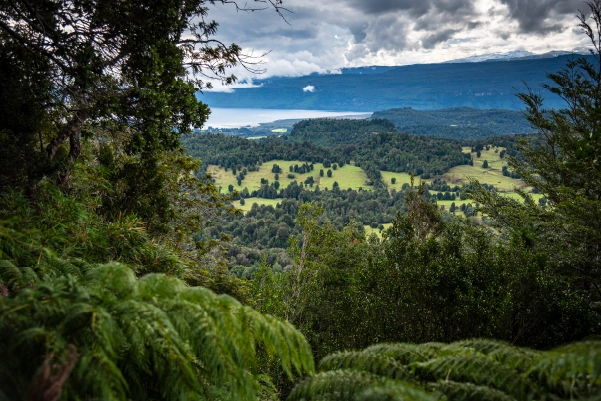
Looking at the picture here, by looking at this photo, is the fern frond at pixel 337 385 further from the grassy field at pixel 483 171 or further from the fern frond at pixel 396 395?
the grassy field at pixel 483 171

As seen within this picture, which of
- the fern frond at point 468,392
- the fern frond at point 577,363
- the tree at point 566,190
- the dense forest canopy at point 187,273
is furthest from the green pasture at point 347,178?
the fern frond at point 577,363

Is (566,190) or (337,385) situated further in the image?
(566,190)

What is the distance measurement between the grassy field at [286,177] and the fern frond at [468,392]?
95791mm

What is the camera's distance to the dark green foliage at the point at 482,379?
1.75 m

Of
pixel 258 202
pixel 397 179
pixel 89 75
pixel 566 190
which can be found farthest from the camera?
pixel 397 179

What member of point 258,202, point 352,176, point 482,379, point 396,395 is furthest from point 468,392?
point 352,176

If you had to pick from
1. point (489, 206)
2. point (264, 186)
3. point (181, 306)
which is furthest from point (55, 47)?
point (264, 186)

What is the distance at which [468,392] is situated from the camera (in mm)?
1988

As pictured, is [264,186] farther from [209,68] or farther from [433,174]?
[209,68]

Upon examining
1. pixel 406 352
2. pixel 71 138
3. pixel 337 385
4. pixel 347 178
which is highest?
pixel 71 138

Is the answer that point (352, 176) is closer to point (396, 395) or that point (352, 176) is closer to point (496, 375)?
point (496, 375)

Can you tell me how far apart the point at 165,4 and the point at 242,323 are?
18.2ft

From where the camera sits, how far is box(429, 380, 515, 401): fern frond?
6.23 ft

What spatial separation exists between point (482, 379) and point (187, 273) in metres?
5.65
